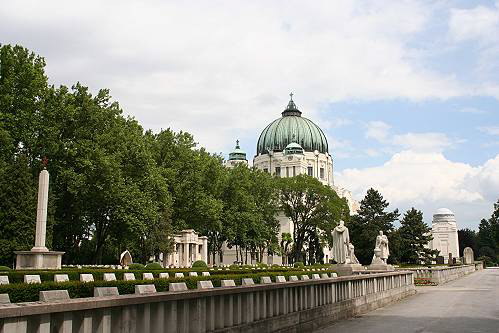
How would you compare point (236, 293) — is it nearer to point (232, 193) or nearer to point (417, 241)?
point (232, 193)

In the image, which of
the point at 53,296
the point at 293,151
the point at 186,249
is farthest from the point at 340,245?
the point at 293,151

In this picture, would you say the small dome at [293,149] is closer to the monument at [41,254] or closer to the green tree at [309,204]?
the green tree at [309,204]

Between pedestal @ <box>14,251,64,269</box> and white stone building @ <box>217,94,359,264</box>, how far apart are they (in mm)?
91533

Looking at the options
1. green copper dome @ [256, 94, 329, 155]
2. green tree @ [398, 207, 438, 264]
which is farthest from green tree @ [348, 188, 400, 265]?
green copper dome @ [256, 94, 329, 155]

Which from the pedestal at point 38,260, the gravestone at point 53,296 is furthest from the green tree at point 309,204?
the gravestone at point 53,296

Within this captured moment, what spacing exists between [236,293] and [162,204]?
3885cm

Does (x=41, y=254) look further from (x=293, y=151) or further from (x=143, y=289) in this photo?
(x=293, y=151)

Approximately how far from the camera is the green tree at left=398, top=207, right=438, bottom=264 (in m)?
81.2

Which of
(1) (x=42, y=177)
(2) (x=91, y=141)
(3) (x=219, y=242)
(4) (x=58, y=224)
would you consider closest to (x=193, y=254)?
(3) (x=219, y=242)

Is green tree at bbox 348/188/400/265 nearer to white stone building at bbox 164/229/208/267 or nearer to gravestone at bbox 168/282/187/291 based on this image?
white stone building at bbox 164/229/208/267

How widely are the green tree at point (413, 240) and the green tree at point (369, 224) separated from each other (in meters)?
1.97

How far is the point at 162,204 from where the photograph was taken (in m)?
48.3

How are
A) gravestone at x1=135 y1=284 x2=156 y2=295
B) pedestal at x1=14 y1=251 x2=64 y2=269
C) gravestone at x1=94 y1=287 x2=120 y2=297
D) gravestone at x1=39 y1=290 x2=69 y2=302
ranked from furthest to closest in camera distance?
pedestal at x1=14 y1=251 x2=64 y2=269
gravestone at x1=135 y1=284 x2=156 y2=295
gravestone at x1=94 y1=287 x2=120 y2=297
gravestone at x1=39 y1=290 x2=69 y2=302

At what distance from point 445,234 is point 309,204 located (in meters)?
74.3
